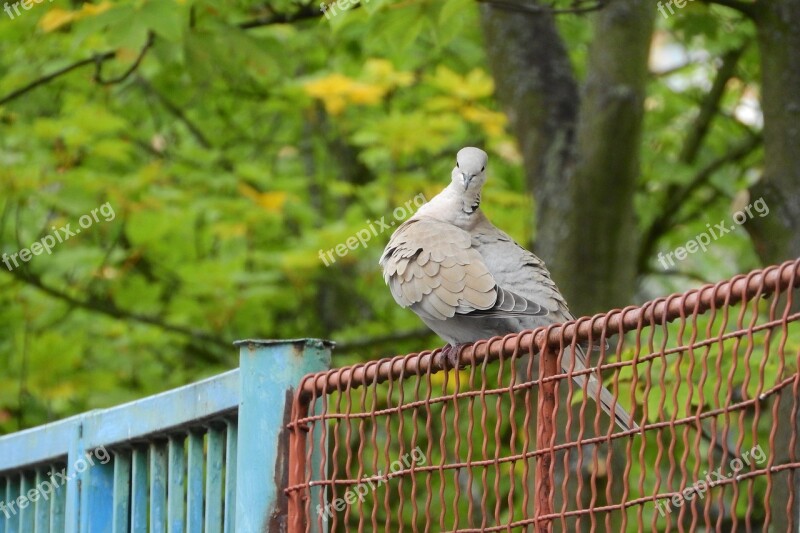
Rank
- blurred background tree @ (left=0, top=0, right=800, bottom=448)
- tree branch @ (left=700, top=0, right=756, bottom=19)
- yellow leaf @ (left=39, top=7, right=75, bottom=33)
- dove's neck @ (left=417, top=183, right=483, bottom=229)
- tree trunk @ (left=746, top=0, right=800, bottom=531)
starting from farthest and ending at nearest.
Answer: yellow leaf @ (left=39, top=7, right=75, bottom=33), blurred background tree @ (left=0, top=0, right=800, bottom=448), tree branch @ (left=700, top=0, right=756, bottom=19), tree trunk @ (left=746, top=0, right=800, bottom=531), dove's neck @ (left=417, top=183, right=483, bottom=229)

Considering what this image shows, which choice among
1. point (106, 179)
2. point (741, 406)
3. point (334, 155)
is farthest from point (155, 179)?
point (741, 406)

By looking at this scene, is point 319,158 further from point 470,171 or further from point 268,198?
point 470,171

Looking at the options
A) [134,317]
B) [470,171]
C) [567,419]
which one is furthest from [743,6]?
[134,317]

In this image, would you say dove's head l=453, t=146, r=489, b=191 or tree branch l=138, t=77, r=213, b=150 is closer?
dove's head l=453, t=146, r=489, b=191

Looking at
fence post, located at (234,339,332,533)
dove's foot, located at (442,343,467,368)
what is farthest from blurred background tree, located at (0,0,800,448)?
fence post, located at (234,339,332,533)

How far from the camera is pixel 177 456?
288cm

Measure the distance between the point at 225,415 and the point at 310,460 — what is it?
302mm

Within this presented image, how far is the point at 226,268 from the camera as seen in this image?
6609 mm

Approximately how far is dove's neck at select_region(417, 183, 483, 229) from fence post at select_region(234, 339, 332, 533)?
4.05 feet

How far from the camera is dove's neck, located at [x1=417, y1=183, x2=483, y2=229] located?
148 inches

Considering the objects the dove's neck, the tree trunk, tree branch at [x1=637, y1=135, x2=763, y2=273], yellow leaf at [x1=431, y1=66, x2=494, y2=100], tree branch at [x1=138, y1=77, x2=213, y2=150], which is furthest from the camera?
tree branch at [x1=138, y1=77, x2=213, y2=150]

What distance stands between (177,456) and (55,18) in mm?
2758

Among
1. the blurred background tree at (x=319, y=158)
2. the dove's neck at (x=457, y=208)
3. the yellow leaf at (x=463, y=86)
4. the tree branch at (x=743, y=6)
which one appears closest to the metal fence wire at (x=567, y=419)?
the dove's neck at (x=457, y=208)

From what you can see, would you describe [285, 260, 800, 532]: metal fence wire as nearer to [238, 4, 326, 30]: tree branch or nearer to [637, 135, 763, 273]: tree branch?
[238, 4, 326, 30]: tree branch
